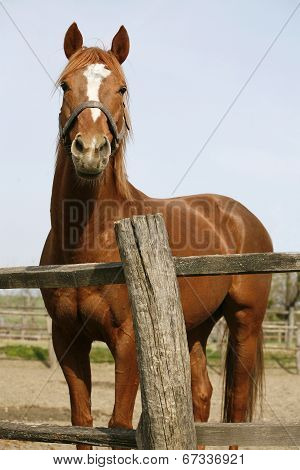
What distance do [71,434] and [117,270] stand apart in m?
0.79

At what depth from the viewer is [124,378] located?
378 cm

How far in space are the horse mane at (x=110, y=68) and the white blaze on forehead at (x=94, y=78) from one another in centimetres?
8

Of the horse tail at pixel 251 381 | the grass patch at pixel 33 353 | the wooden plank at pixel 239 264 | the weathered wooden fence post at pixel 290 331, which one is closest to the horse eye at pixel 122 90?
the wooden plank at pixel 239 264

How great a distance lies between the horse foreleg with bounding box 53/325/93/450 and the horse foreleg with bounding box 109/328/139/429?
315 mm

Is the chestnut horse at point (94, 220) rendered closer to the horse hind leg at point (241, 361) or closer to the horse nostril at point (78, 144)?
the horse nostril at point (78, 144)

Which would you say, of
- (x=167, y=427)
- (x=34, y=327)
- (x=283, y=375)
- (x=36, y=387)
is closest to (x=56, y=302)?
(x=167, y=427)

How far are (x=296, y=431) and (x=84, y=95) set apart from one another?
235 cm

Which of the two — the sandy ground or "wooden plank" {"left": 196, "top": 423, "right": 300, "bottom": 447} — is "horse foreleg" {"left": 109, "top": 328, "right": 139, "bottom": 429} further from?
the sandy ground

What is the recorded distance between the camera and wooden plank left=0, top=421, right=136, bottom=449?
2.73 metres

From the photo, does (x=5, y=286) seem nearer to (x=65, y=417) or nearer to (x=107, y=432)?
(x=107, y=432)

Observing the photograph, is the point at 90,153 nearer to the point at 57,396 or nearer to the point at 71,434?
the point at 71,434

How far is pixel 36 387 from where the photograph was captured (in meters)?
12.2

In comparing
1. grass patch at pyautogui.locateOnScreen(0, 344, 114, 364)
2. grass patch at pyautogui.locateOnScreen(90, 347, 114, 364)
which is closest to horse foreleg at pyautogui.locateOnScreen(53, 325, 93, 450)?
grass patch at pyautogui.locateOnScreen(0, 344, 114, 364)

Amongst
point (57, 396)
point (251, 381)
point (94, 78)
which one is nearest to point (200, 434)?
point (94, 78)
